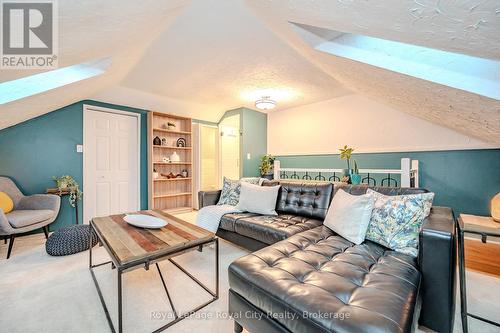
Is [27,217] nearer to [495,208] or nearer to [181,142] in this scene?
[181,142]

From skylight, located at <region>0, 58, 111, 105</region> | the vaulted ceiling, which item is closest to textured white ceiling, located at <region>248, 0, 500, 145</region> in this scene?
the vaulted ceiling

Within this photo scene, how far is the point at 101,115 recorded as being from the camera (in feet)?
12.1

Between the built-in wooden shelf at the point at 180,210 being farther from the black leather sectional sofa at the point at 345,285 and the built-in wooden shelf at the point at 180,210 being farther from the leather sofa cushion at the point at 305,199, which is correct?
the black leather sectional sofa at the point at 345,285

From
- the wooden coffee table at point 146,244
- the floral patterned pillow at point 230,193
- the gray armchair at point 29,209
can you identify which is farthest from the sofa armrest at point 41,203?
the floral patterned pillow at point 230,193

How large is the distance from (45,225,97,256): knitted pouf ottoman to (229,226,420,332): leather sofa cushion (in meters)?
2.21

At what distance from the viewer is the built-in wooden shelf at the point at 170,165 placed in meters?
4.08

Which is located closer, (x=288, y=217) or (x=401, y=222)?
(x=401, y=222)

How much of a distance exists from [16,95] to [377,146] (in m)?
4.90

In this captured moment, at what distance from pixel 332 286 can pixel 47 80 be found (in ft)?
10.4

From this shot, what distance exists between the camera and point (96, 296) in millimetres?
1629

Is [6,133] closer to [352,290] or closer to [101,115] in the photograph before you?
[101,115]

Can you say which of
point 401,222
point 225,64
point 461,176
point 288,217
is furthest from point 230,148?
point 461,176

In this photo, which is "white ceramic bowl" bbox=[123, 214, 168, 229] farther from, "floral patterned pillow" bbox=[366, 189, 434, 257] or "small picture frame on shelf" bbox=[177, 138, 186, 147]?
"small picture frame on shelf" bbox=[177, 138, 186, 147]

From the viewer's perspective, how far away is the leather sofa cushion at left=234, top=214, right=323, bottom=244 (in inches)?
78.1
